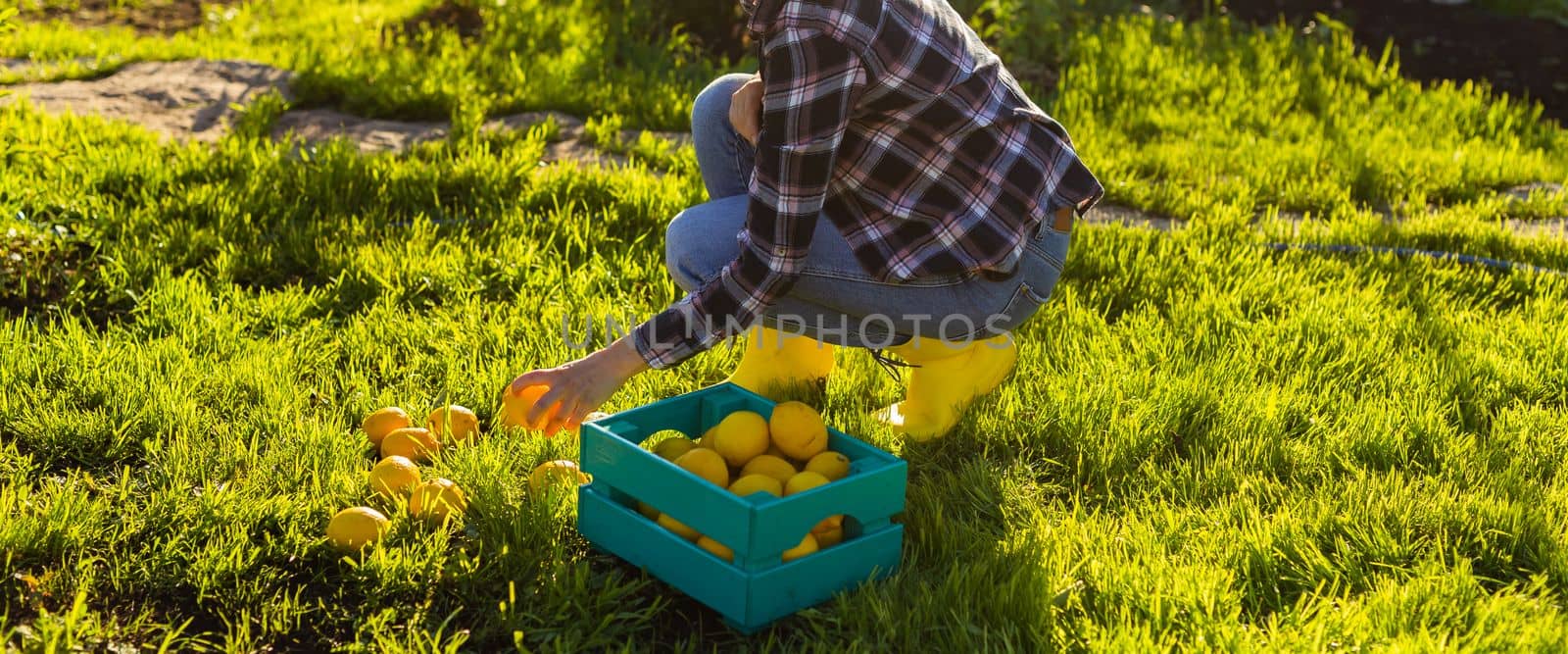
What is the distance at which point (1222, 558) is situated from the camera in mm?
2172

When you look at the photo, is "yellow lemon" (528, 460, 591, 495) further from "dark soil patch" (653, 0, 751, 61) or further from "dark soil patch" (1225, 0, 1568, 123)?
"dark soil patch" (1225, 0, 1568, 123)

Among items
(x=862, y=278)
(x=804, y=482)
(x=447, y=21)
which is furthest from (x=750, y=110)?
(x=447, y=21)

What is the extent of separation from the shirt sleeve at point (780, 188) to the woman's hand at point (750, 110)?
0.34 m

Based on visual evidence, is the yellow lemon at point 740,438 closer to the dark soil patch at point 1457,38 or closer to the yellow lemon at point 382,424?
the yellow lemon at point 382,424

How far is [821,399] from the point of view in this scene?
287cm

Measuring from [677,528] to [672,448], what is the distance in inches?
6.5

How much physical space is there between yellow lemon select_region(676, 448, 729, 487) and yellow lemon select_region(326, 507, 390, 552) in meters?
0.47

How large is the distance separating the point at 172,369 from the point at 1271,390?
2.22 metres

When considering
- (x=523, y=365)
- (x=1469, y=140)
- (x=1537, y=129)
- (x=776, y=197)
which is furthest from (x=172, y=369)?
(x=1537, y=129)

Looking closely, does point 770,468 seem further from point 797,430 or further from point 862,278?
point 862,278

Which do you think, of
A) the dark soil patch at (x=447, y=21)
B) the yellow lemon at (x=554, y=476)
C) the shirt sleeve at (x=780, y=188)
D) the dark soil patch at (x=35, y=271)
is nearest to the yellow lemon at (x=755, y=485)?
the shirt sleeve at (x=780, y=188)

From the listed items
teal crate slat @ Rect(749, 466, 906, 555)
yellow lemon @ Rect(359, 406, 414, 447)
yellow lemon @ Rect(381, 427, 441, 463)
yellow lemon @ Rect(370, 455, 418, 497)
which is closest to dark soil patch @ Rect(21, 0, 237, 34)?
yellow lemon @ Rect(359, 406, 414, 447)

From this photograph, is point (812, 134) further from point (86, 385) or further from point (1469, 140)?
point (1469, 140)

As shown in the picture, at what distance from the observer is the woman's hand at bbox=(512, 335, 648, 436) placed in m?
2.10
